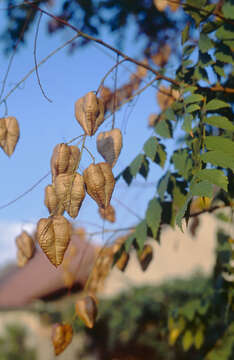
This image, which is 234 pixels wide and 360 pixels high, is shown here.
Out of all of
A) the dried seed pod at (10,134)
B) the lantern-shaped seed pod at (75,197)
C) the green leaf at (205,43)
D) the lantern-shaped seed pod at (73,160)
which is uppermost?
the green leaf at (205,43)

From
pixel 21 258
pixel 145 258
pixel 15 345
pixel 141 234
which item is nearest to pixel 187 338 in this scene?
pixel 145 258

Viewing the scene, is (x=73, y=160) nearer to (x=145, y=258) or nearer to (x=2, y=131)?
(x=2, y=131)

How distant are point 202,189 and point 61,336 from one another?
0.91 meters

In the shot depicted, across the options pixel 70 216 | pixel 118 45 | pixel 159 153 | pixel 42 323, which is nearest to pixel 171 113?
pixel 159 153

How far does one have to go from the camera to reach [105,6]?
2.97 meters

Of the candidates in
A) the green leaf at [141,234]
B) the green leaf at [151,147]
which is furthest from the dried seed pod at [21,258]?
the green leaf at [151,147]

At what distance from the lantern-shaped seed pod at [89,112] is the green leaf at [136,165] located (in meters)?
0.49

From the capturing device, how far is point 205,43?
1758 mm

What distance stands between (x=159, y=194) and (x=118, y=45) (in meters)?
1.47

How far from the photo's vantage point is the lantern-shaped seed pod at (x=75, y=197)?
1256mm

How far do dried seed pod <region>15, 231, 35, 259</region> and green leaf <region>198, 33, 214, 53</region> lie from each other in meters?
1.07

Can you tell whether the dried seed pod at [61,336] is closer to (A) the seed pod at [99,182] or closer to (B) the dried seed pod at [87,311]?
(B) the dried seed pod at [87,311]

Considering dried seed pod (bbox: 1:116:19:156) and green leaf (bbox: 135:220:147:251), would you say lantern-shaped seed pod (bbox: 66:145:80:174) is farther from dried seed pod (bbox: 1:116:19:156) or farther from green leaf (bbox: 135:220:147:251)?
green leaf (bbox: 135:220:147:251)

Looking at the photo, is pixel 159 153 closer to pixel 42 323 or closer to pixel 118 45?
pixel 118 45
